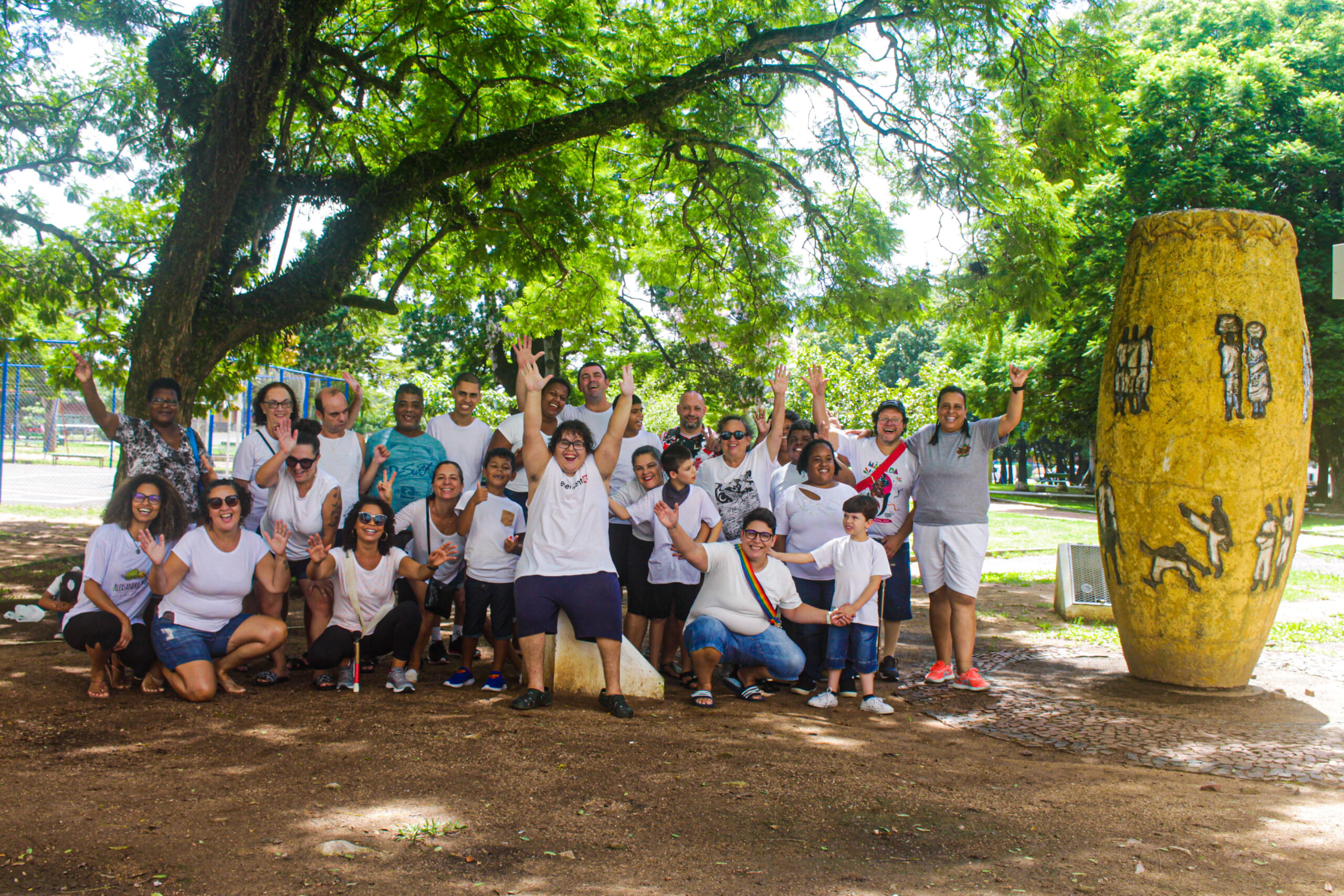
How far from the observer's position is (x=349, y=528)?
19.2ft

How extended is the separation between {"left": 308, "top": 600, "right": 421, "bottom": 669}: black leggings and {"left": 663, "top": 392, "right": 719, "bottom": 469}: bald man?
2086 millimetres

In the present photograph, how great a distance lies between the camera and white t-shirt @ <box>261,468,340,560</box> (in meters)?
5.94

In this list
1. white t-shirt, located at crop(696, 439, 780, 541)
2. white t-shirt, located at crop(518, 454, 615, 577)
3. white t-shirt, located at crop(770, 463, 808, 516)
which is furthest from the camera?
white t-shirt, located at crop(770, 463, 808, 516)

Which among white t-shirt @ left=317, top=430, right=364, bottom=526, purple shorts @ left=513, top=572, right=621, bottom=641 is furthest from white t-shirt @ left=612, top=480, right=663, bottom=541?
white t-shirt @ left=317, top=430, right=364, bottom=526

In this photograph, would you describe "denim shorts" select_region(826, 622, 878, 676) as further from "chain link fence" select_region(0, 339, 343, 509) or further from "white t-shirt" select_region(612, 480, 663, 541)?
"chain link fence" select_region(0, 339, 343, 509)

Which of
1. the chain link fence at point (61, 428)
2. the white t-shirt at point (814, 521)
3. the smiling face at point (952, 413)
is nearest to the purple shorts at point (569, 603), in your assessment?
A: the white t-shirt at point (814, 521)

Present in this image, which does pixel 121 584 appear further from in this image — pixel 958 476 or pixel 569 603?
pixel 958 476

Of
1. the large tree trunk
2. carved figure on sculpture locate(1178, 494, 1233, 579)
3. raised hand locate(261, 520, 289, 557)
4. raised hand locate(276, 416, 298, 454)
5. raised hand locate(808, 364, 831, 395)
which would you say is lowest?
raised hand locate(261, 520, 289, 557)

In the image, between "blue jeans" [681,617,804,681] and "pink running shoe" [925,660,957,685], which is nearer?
"blue jeans" [681,617,804,681]

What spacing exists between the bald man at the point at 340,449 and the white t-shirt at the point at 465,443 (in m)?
0.55

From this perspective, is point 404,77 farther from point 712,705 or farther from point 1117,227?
point 1117,227

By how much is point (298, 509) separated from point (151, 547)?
3.02 ft

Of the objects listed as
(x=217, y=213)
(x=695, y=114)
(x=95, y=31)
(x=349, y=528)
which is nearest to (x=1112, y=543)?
(x=349, y=528)

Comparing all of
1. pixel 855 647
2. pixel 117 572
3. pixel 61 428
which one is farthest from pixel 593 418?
pixel 61 428
